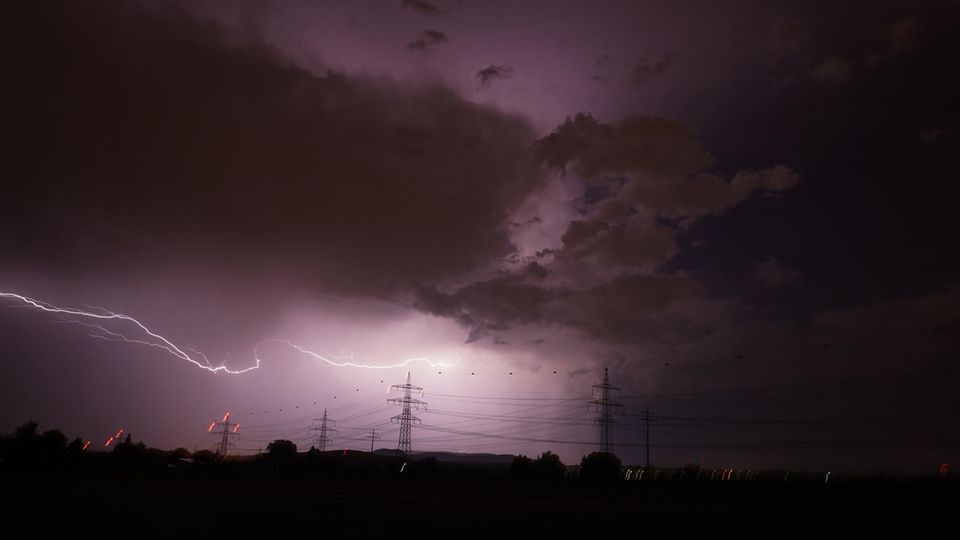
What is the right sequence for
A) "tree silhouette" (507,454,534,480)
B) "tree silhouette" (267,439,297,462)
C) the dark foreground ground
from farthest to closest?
1. "tree silhouette" (267,439,297,462)
2. "tree silhouette" (507,454,534,480)
3. the dark foreground ground

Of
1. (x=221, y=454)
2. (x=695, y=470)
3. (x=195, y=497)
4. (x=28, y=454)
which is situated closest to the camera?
(x=195, y=497)

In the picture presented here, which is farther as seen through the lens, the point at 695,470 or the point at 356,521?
the point at 695,470

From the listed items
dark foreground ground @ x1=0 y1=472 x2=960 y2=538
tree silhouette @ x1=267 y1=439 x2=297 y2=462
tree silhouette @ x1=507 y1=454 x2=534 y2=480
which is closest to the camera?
dark foreground ground @ x1=0 y1=472 x2=960 y2=538

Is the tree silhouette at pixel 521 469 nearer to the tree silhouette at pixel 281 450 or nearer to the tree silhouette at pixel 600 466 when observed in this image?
the tree silhouette at pixel 600 466

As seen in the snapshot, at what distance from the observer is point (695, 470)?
9531 centimetres

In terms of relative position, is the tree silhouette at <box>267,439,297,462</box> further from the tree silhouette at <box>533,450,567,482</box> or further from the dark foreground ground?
the dark foreground ground

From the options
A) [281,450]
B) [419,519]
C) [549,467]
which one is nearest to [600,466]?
[549,467]

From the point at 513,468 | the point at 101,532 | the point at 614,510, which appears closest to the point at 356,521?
the point at 101,532

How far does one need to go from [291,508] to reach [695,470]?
8842 cm

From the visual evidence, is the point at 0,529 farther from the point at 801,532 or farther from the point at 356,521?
the point at 801,532

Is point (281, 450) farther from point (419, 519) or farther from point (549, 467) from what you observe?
point (419, 519)

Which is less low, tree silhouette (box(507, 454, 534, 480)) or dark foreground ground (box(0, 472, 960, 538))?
dark foreground ground (box(0, 472, 960, 538))

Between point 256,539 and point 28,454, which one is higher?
point 256,539

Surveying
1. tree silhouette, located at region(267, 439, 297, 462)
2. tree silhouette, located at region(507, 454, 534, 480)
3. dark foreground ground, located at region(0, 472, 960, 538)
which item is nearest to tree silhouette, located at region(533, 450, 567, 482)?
tree silhouette, located at region(507, 454, 534, 480)
